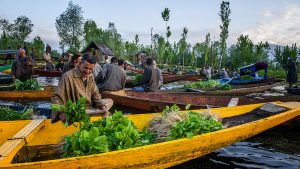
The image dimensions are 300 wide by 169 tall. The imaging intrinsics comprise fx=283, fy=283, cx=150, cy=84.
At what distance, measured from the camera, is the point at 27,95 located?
32.6ft

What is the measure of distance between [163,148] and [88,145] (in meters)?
1.07

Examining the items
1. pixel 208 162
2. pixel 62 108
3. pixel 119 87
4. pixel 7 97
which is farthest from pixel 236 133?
pixel 7 97

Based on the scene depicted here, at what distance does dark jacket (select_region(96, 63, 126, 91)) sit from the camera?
8.99 m

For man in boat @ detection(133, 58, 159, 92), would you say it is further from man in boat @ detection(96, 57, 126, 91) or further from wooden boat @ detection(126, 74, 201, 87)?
wooden boat @ detection(126, 74, 201, 87)

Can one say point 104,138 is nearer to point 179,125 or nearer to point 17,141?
point 17,141

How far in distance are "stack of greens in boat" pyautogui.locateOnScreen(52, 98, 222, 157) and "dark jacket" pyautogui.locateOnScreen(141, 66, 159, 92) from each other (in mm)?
5030

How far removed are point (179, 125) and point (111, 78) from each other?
5.15 m

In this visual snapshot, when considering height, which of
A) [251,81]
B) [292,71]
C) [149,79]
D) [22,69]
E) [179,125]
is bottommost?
[179,125]

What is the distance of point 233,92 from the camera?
12.1m

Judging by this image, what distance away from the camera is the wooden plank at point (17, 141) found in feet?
10.8

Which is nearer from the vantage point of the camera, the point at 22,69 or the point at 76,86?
the point at 76,86

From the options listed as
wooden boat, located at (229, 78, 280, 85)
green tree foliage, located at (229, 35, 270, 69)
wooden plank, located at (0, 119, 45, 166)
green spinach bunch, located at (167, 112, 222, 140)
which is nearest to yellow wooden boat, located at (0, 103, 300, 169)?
wooden plank, located at (0, 119, 45, 166)

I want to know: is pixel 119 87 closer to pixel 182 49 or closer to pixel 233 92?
pixel 233 92

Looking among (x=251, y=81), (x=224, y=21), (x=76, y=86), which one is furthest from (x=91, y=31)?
(x=76, y=86)
